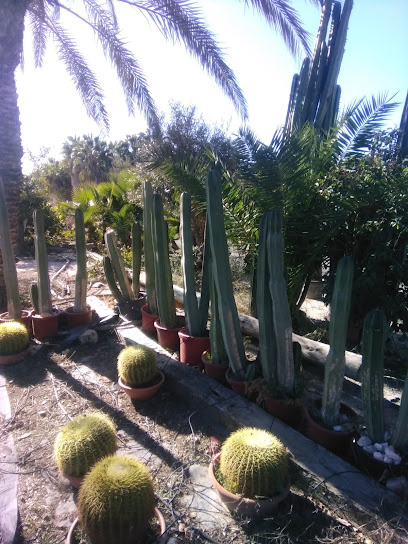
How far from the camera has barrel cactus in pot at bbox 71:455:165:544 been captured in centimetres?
194

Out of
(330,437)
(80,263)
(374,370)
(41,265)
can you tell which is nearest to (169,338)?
(80,263)

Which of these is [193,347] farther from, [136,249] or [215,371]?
[136,249]

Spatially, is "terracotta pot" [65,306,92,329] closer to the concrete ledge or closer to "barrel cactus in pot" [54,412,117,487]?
the concrete ledge

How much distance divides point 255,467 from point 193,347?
181 cm

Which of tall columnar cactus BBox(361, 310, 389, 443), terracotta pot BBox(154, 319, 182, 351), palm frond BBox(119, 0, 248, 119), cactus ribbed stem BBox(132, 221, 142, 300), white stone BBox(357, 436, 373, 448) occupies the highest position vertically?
palm frond BBox(119, 0, 248, 119)

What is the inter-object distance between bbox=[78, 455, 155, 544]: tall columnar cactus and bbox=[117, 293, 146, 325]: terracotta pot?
10.7ft

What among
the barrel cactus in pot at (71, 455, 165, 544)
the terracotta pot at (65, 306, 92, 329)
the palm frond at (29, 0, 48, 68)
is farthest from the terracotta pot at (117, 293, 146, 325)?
the palm frond at (29, 0, 48, 68)

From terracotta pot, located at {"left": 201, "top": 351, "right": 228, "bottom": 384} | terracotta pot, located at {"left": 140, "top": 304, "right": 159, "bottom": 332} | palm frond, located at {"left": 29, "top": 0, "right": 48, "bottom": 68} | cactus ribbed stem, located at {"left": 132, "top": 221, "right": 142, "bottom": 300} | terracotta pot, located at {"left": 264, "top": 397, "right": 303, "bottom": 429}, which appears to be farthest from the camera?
palm frond, located at {"left": 29, "top": 0, "right": 48, "bottom": 68}

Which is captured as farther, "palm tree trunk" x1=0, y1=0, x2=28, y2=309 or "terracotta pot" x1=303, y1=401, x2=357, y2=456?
"palm tree trunk" x1=0, y1=0, x2=28, y2=309

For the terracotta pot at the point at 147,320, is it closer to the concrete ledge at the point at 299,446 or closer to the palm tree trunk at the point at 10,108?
the concrete ledge at the point at 299,446

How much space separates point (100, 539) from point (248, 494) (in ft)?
2.80

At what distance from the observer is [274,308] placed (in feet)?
9.66

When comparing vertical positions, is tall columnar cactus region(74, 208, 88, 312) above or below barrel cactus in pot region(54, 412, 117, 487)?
above

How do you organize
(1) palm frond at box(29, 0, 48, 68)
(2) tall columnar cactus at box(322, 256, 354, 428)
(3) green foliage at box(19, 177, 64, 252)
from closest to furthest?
(2) tall columnar cactus at box(322, 256, 354, 428) < (1) palm frond at box(29, 0, 48, 68) < (3) green foliage at box(19, 177, 64, 252)
